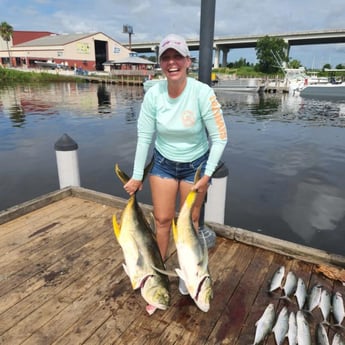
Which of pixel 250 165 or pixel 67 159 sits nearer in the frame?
pixel 67 159

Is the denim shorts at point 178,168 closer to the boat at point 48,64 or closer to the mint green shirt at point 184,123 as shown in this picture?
the mint green shirt at point 184,123

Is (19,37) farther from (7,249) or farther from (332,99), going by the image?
(7,249)

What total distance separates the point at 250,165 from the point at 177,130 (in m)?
9.57

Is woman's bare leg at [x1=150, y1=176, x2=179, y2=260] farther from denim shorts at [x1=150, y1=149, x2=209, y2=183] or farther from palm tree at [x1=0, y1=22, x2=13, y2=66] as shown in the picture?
palm tree at [x1=0, y1=22, x2=13, y2=66]

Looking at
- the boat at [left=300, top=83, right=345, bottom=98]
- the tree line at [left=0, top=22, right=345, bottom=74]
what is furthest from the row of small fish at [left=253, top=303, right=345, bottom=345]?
the tree line at [left=0, top=22, right=345, bottom=74]

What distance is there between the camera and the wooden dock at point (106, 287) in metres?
2.55

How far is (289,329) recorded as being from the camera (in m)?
2.54

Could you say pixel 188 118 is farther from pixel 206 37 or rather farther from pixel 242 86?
pixel 242 86

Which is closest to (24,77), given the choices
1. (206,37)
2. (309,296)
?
(206,37)

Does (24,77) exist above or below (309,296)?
above

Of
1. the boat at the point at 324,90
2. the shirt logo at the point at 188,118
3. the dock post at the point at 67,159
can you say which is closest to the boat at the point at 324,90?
the boat at the point at 324,90

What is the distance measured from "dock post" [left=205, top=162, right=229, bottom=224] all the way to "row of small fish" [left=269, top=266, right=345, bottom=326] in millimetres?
1316

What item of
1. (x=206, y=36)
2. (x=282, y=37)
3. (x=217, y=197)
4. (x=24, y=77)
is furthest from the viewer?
(x=282, y=37)

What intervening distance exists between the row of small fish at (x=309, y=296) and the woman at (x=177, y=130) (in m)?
1.17
